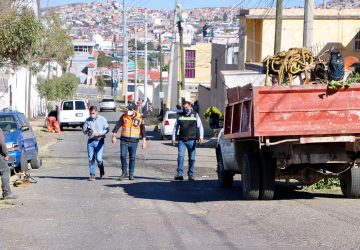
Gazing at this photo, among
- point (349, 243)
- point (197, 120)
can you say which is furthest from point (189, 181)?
point (349, 243)

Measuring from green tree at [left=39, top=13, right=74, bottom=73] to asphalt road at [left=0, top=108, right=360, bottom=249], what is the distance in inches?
1215

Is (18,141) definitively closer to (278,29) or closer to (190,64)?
(278,29)

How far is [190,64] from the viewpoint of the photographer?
292ft

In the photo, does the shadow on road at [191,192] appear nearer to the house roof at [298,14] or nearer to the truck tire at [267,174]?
the truck tire at [267,174]

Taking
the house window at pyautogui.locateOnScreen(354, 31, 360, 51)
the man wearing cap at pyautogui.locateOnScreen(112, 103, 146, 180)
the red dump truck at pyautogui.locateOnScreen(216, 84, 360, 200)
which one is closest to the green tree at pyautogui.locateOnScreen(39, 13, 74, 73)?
the house window at pyautogui.locateOnScreen(354, 31, 360, 51)

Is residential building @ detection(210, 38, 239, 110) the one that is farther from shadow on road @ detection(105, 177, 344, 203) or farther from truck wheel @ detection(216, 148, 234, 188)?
truck wheel @ detection(216, 148, 234, 188)

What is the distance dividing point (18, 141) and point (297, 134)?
10115 millimetres

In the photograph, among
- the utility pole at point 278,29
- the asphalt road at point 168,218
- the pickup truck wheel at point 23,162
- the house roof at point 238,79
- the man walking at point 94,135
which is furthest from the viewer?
the utility pole at point 278,29

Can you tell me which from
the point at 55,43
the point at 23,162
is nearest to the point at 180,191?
the point at 23,162

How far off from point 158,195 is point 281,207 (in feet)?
10.8

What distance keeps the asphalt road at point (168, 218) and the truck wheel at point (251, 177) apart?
0.19 metres

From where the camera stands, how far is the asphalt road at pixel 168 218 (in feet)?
34.0

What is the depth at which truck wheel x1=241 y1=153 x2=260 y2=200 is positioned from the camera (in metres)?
→ 14.4

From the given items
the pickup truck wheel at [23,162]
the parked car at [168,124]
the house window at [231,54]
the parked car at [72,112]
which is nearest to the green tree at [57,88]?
the parked car at [72,112]
